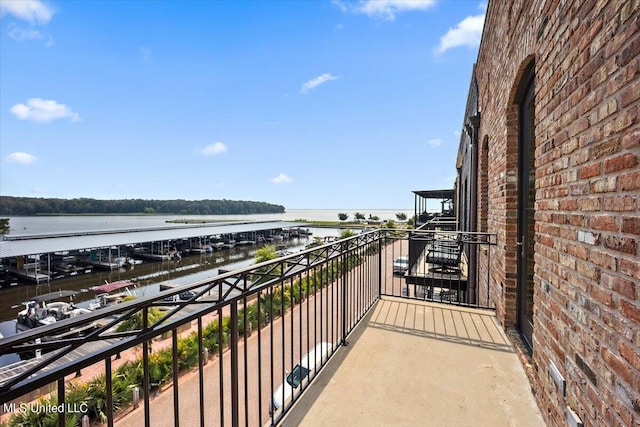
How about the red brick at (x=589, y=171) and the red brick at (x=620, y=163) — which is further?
the red brick at (x=589, y=171)

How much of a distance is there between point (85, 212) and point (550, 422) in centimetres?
7434

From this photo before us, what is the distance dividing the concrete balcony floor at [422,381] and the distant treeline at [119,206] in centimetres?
6624

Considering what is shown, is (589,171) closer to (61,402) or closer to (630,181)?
(630,181)

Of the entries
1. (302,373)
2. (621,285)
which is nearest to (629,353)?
(621,285)

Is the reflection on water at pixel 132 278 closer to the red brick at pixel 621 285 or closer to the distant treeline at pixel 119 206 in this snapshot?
the red brick at pixel 621 285

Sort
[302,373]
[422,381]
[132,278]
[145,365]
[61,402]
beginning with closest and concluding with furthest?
[61,402], [145,365], [422,381], [302,373], [132,278]

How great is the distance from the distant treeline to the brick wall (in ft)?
222

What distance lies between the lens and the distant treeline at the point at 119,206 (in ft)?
173

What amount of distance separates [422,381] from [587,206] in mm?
1824

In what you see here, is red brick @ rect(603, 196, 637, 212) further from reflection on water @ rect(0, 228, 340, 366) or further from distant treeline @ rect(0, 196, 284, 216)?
distant treeline @ rect(0, 196, 284, 216)

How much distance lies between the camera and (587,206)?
139 centimetres

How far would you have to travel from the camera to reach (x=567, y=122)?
163 centimetres

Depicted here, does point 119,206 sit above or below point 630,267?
above

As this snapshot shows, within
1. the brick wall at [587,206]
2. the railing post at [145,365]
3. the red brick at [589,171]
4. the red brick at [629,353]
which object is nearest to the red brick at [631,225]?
the brick wall at [587,206]
